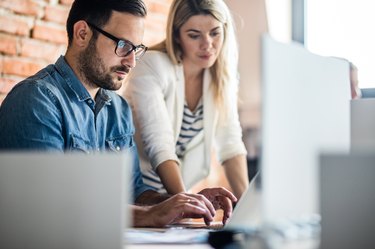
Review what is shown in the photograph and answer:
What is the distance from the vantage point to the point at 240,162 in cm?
238

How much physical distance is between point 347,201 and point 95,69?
118 cm

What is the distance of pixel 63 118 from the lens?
1.77 meters

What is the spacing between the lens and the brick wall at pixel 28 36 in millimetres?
2648

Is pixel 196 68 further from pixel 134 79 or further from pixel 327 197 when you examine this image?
pixel 327 197

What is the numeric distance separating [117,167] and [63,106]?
37.3 inches

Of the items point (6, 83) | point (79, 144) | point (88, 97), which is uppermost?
point (6, 83)

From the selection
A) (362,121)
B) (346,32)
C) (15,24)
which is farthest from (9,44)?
(346,32)

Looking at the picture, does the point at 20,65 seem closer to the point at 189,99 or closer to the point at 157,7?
the point at 189,99

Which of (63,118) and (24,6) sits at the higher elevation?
(24,6)

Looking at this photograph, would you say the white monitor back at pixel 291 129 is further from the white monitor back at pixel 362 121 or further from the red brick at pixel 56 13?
the red brick at pixel 56 13

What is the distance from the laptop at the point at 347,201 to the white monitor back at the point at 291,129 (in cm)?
4

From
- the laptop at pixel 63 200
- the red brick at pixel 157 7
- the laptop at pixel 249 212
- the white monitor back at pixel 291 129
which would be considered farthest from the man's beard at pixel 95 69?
the red brick at pixel 157 7

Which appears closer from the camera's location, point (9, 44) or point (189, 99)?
point (189, 99)

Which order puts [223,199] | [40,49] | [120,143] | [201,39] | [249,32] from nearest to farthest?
[223,199]
[120,143]
[201,39]
[40,49]
[249,32]
